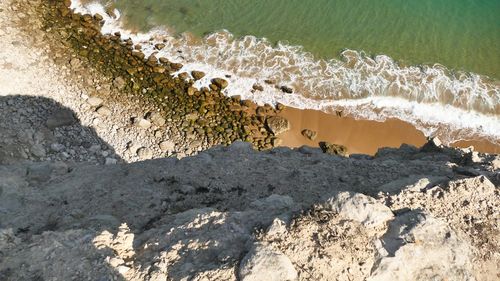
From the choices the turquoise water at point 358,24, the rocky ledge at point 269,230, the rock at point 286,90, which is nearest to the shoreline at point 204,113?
the rock at point 286,90

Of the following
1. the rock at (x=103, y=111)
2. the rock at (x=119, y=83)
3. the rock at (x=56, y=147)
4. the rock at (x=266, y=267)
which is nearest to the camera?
the rock at (x=266, y=267)

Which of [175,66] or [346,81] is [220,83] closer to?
[175,66]

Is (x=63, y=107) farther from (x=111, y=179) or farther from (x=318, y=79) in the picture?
(x=318, y=79)

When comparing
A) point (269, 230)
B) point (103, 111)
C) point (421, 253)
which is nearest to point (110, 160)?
point (103, 111)

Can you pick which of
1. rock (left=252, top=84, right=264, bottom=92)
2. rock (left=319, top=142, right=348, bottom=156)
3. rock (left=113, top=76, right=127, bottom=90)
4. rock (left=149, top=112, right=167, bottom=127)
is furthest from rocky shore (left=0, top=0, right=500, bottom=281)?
rock (left=319, top=142, right=348, bottom=156)

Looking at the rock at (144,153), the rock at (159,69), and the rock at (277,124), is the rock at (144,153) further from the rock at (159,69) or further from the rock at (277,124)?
the rock at (277,124)

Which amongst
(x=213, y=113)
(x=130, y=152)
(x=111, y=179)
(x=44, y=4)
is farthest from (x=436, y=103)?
(x=44, y=4)

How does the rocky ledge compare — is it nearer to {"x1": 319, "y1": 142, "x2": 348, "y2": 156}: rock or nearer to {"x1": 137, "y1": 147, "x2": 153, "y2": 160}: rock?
{"x1": 137, "y1": 147, "x2": 153, "y2": 160}: rock
